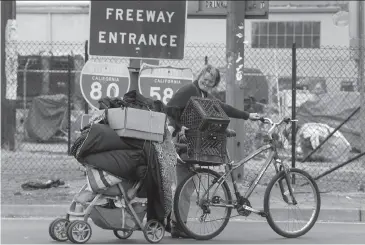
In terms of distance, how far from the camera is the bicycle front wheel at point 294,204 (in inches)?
338

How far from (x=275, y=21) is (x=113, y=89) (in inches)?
755

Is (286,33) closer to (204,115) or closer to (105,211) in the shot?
(204,115)

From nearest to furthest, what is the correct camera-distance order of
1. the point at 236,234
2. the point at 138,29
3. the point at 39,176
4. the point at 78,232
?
the point at 78,232
the point at 236,234
the point at 138,29
the point at 39,176

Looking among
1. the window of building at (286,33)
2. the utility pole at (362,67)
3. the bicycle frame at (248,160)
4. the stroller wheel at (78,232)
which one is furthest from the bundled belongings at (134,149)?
the window of building at (286,33)

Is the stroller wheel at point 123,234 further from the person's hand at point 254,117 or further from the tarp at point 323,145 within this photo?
the tarp at point 323,145

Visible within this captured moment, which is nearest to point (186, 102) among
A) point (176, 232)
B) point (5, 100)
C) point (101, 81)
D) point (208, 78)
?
point (208, 78)

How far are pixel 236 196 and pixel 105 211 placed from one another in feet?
5.02

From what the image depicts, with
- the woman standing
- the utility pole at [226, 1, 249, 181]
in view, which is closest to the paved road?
the woman standing

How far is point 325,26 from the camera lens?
29344 mm

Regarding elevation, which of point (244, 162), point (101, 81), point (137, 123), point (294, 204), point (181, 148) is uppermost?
point (101, 81)

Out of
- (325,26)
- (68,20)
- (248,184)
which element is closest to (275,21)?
(325,26)

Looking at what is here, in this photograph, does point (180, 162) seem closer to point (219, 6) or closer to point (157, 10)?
point (157, 10)

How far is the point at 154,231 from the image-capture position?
7.90m

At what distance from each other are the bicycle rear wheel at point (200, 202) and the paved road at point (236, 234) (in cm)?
13
